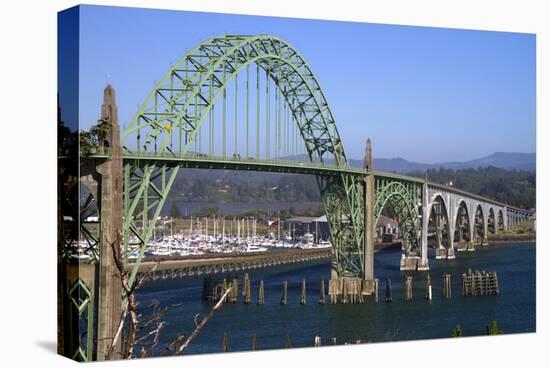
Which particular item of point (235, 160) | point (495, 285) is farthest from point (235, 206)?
point (235, 160)

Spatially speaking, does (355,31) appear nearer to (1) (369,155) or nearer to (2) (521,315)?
(2) (521,315)

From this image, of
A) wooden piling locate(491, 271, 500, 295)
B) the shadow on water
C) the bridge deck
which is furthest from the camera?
the bridge deck

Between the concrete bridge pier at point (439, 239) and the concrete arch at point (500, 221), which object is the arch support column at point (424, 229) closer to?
the concrete bridge pier at point (439, 239)

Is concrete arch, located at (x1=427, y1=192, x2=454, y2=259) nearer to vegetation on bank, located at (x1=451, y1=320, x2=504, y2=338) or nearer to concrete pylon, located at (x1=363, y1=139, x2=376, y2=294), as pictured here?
concrete pylon, located at (x1=363, y1=139, x2=376, y2=294)

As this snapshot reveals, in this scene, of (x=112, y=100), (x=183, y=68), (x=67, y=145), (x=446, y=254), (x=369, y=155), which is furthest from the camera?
(x=446, y=254)

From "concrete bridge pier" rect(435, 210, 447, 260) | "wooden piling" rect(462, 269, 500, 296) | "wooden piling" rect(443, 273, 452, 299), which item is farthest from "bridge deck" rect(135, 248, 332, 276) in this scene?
"wooden piling" rect(462, 269, 500, 296)

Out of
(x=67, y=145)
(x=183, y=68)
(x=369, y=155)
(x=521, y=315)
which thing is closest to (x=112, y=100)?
(x=67, y=145)
